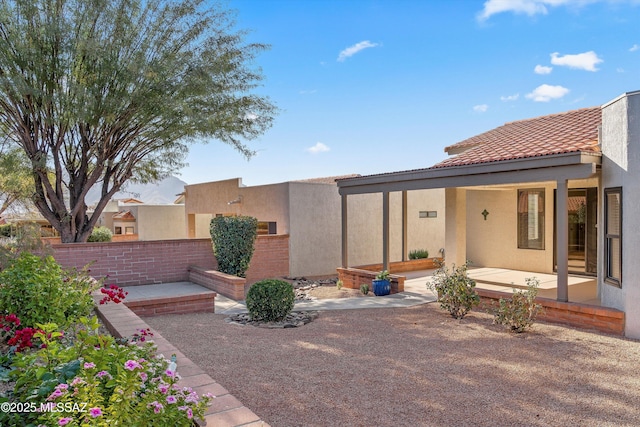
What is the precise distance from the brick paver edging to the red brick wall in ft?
24.8

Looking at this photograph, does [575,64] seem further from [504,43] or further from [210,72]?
[210,72]

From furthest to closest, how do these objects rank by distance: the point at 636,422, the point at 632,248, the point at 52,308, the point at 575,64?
the point at 575,64 < the point at 632,248 < the point at 52,308 < the point at 636,422

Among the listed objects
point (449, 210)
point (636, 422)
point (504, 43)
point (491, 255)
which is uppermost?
point (504, 43)

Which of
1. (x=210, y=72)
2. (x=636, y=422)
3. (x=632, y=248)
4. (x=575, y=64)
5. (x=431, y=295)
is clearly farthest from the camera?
(x=575, y=64)

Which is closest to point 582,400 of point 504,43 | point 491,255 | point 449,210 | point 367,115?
point 449,210

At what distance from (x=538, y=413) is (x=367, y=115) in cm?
1857

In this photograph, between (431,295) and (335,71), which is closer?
(431,295)

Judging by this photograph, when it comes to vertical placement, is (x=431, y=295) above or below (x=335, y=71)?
below

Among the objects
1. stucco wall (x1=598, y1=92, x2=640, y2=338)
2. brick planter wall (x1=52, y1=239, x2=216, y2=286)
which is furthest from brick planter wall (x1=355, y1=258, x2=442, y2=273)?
stucco wall (x1=598, y1=92, x2=640, y2=338)

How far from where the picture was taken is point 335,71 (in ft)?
60.9

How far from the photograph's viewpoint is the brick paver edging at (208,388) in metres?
3.05

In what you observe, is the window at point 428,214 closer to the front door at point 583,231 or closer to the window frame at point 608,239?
the front door at point 583,231

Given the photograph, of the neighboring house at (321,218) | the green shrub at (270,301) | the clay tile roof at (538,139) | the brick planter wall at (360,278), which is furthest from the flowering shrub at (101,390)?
the neighboring house at (321,218)

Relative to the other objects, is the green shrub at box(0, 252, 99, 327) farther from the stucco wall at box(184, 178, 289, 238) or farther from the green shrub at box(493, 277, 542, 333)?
the stucco wall at box(184, 178, 289, 238)
